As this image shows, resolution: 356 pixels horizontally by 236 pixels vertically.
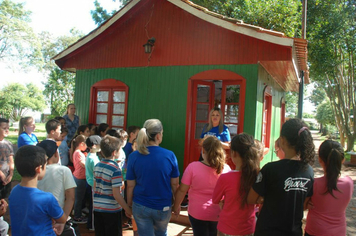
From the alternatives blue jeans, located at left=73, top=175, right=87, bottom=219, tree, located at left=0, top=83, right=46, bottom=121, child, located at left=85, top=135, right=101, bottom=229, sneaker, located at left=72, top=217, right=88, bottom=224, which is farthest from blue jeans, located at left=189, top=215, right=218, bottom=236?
tree, located at left=0, top=83, right=46, bottom=121

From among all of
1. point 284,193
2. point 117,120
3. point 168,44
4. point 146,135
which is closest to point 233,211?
point 284,193

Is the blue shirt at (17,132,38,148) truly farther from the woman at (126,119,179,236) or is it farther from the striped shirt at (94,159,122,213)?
the woman at (126,119,179,236)

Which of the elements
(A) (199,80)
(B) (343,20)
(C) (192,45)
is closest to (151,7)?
(C) (192,45)

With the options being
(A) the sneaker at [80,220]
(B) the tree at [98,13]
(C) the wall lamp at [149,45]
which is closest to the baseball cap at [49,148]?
(A) the sneaker at [80,220]

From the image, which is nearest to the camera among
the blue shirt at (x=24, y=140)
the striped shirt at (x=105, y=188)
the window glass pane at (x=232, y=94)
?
the striped shirt at (x=105, y=188)

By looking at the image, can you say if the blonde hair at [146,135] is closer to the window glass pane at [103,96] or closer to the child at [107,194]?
the child at [107,194]

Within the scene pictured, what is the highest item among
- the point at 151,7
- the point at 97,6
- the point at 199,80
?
the point at 97,6

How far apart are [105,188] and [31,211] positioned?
1121 millimetres

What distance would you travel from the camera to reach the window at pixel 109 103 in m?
7.35

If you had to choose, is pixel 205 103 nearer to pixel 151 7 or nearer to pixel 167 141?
pixel 167 141

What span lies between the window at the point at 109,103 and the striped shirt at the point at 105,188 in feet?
12.8

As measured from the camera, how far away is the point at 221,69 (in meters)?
6.01

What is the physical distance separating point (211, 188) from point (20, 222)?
5.72 feet

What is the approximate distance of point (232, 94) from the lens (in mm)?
6336
